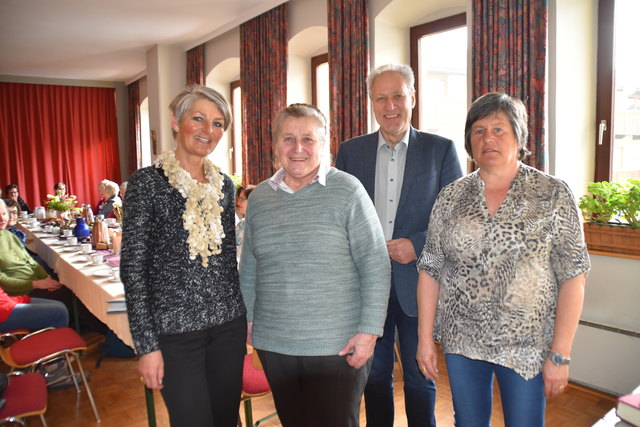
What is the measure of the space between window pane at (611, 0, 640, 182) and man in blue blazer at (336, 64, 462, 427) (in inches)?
78.4

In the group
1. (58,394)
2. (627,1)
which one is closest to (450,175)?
(627,1)

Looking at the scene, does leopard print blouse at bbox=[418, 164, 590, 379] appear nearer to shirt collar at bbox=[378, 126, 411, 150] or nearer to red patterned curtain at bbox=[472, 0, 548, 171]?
shirt collar at bbox=[378, 126, 411, 150]

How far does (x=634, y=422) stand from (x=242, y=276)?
114cm

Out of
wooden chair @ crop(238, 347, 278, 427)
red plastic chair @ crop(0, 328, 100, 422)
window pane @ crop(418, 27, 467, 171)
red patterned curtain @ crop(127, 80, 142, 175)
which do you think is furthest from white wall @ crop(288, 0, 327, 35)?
red patterned curtain @ crop(127, 80, 142, 175)

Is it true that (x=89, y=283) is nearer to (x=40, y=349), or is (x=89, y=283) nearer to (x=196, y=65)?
(x=40, y=349)

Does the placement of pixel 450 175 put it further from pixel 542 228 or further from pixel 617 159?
pixel 617 159

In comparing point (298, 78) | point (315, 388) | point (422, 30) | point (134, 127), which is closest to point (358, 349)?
point (315, 388)

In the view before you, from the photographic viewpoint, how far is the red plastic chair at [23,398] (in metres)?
1.96

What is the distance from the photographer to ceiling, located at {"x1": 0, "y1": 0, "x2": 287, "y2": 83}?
5605 mm

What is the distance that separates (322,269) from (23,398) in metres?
1.47

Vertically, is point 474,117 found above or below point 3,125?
below

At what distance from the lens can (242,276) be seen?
1687 millimetres

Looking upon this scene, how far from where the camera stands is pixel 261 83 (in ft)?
19.4

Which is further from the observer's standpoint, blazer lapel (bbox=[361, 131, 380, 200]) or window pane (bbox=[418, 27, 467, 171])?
window pane (bbox=[418, 27, 467, 171])
